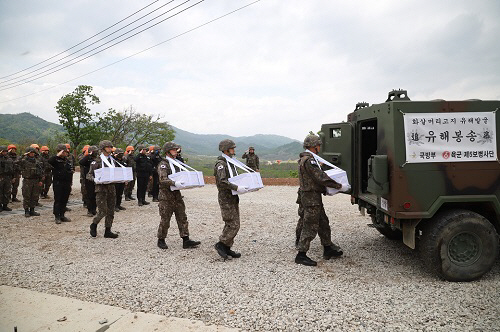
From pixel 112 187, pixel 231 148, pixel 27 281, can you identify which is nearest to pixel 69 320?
pixel 27 281

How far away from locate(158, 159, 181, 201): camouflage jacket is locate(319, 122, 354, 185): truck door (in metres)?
2.86

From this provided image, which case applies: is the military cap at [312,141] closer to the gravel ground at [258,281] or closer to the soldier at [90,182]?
the gravel ground at [258,281]

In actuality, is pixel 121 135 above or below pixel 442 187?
above

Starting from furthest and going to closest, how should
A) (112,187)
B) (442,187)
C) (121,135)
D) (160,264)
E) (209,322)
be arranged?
(121,135) < (112,187) < (160,264) < (442,187) < (209,322)

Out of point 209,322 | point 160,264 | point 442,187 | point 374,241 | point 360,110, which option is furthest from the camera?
point 374,241

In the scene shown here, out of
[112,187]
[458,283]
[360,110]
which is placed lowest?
[458,283]

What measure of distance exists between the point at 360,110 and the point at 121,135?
2303 cm

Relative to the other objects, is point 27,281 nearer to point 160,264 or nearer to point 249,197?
point 160,264

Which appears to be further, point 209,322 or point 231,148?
point 231,148

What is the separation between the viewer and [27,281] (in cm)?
484

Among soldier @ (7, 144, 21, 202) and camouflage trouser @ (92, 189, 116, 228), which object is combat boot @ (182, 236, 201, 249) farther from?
soldier @ (7, 144, 21, 202)

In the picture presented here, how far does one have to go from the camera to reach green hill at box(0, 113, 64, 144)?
3499 inches

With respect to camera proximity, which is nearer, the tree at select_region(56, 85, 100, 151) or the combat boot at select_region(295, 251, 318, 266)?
the combat boot at select_region(295, 251, 318, 266)

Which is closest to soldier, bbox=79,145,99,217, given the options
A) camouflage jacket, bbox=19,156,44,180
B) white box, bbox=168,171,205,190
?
camouflage jacket, bbox=19,156,44,180
